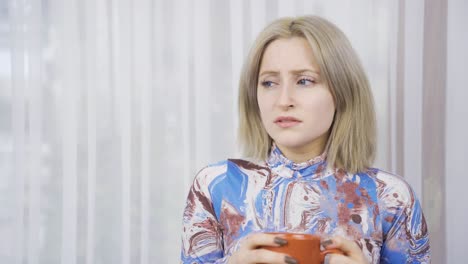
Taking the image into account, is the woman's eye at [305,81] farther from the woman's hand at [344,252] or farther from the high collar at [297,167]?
the woman's hand at [344,252]

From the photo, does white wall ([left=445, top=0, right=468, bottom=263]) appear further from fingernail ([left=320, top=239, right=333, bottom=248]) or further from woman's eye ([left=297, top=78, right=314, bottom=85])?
fingernail ([left=320, top=239, right=333, bottom=248])

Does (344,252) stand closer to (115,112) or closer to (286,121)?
(286,121)

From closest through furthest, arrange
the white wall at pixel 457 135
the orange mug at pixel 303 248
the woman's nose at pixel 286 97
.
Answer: the orange mug at pixel 303 248 < the woman's nose at pixel 286 97 < the white wall at pixel 457 135

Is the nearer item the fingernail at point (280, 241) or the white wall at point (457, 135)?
the fingernail at point (280, 241)

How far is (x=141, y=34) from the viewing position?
1.56m

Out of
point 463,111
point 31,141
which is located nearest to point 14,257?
point 31,141

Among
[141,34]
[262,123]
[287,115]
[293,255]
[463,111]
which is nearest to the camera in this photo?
[293,255]

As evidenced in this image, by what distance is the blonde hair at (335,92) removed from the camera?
96 cm

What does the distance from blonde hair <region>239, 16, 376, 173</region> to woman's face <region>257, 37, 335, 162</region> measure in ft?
0.06

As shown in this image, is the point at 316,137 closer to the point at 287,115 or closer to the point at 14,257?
the point at 287,115

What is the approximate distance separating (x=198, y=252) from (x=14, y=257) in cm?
89

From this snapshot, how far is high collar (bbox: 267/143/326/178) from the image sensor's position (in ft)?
3.20

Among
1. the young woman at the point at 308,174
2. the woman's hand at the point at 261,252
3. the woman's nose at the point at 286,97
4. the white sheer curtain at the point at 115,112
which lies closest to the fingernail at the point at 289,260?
the woman's hand at the point at 261,252

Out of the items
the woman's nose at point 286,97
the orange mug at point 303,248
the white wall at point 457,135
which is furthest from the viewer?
the white wall at point 457,135
